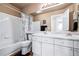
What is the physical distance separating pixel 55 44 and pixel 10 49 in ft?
2.11

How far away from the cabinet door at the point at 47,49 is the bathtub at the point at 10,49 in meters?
0.37

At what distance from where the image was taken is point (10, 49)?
1087 mm

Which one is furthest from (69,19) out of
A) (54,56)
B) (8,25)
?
(8,25)

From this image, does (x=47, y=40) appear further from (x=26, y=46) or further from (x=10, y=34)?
(x=10, y=34)

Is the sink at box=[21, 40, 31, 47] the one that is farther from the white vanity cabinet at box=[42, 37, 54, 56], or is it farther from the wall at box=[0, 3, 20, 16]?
the wall at box=[0, 3, 20, 16]

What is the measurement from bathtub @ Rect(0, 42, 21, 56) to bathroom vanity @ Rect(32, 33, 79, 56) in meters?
0.24

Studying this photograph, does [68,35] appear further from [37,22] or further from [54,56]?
[37,22]

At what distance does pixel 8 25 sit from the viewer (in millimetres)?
1085

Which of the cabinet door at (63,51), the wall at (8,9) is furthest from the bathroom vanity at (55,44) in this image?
the wall at (8,9)

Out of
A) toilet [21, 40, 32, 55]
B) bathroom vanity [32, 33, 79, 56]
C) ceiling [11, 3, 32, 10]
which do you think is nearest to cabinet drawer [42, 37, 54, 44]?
bathroom vanity [32, 33, 79, 56]

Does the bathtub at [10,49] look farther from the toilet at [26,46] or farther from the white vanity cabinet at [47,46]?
the white vanity cabinet at [47,46]

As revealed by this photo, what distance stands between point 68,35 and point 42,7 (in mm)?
547

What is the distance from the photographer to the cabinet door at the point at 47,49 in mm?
1094

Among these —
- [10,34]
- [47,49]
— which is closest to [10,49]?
[10,34]
